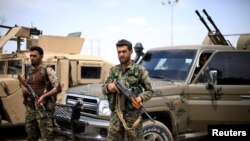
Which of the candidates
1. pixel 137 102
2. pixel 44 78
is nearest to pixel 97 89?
pixel 44 78

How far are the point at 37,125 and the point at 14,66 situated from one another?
3.36 meters

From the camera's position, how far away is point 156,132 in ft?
15.6

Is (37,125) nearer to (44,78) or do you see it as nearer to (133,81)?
(44,78)

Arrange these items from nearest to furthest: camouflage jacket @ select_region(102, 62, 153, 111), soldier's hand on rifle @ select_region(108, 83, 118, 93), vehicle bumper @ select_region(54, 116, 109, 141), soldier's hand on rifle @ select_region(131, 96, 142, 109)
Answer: soldier's hand on rifle @ select_region(131, 96, 142, 109), soldier's hand on rifle @ select_region(108, 83, 118, 93), camouflage jacket @ select_region(102, 62, 153, 111), vehicle bumper @ select_region(54, 116, 109, 141)

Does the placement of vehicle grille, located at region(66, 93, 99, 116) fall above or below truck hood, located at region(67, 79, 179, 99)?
below

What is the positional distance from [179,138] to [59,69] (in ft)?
11.5

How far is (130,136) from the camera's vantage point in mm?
3670

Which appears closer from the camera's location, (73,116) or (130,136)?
(130,136)

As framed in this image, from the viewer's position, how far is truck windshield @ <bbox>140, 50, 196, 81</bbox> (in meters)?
5.32

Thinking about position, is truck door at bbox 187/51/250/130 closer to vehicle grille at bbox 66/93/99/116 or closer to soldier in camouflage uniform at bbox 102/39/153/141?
vehicle grille at bbox 66/93/99/116

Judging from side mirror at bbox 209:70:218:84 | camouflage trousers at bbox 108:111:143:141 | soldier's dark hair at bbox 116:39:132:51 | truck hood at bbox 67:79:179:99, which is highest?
soldier's dark hair at bbox 116:39:132:51

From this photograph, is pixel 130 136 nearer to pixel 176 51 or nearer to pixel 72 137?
pixel 72 137

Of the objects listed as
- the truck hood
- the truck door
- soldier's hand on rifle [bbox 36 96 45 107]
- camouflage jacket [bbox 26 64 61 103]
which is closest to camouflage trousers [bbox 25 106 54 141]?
soldier's hand on rifle [bbox 36 96 45 107]

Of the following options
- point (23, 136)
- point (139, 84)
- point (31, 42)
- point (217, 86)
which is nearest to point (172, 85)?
point (217, 86)
